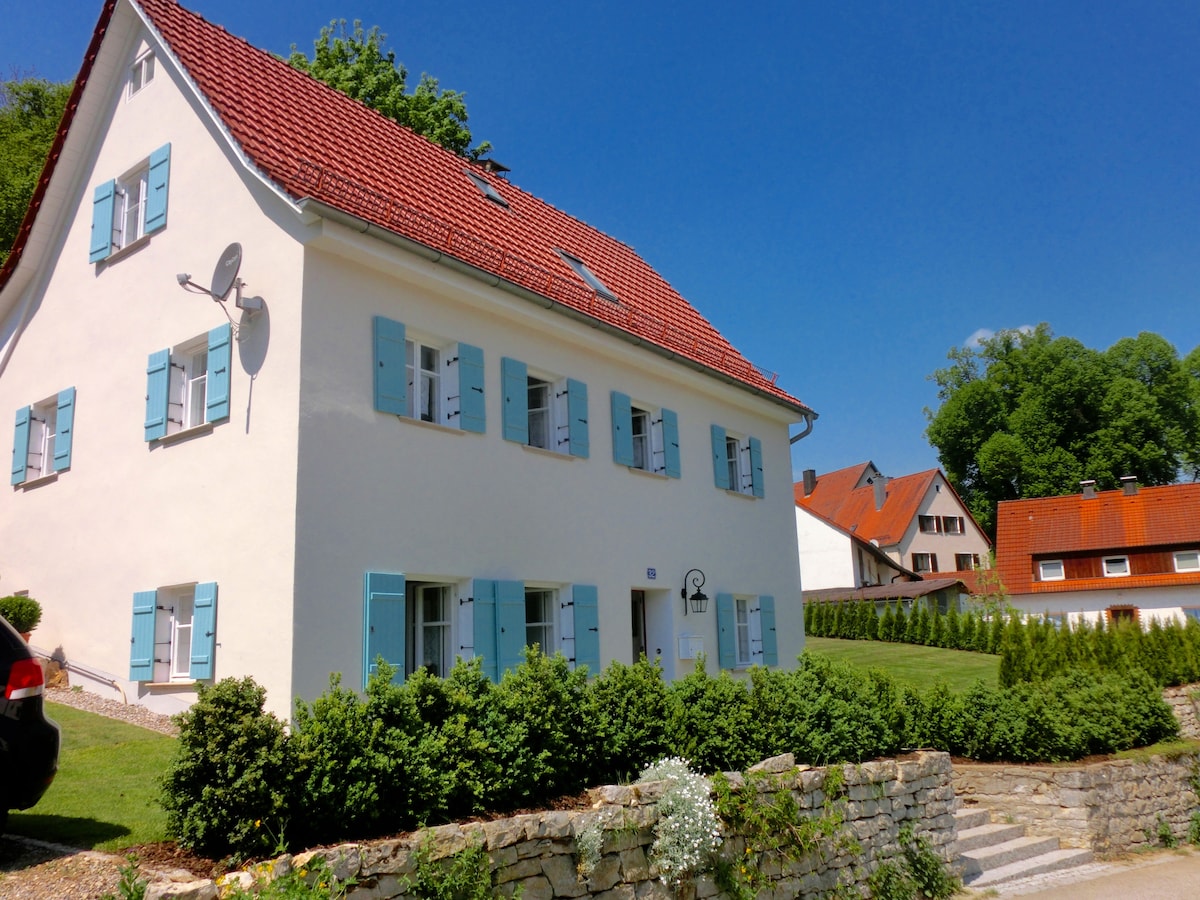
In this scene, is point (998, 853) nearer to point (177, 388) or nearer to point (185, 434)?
point (185, 434)

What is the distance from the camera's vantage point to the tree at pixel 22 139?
63.1ft

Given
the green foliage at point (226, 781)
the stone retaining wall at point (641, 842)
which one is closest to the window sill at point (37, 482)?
the green foliage at point (226, 781)

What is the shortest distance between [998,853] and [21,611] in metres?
11.6

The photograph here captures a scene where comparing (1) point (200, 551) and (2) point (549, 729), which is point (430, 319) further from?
(2) point (549, 729)

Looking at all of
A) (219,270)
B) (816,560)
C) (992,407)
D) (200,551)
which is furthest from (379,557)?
(992,407)

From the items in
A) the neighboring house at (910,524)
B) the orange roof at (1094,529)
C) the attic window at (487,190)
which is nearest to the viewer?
the attic window at (487,190)

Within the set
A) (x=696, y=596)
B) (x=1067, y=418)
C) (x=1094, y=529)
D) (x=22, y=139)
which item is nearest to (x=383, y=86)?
(x=22, y=139)

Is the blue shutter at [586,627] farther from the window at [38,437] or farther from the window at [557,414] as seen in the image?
the window at [38,437]

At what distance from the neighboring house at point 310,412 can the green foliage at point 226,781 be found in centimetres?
343

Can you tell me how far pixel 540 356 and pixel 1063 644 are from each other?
12229 millimetres

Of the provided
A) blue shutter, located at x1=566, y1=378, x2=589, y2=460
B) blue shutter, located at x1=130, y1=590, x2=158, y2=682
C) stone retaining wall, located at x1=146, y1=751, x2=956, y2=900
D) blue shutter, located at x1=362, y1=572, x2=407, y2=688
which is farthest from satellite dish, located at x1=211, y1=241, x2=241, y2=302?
stone retaining wall, located at x1=146, y1=751, x2=956, y2=900

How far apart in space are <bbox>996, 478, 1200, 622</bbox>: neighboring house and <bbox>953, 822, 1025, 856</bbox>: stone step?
2916 cm

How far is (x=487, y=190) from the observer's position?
1547 centimetres

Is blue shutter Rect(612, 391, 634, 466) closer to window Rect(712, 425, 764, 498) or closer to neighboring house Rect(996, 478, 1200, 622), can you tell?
window Rect(712, 425, 764, 498)
